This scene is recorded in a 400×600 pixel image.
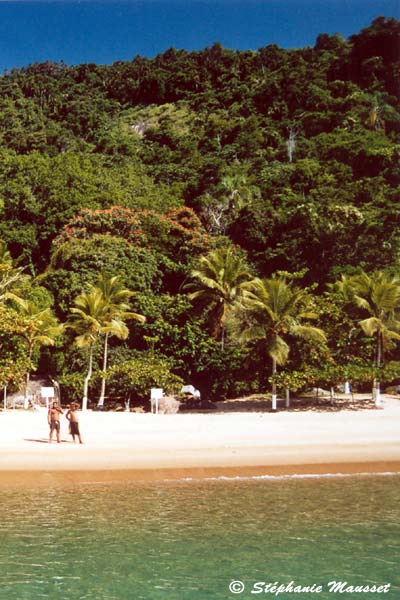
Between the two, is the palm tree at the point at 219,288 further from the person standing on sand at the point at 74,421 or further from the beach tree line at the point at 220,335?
the person standing on sand at the point at 74,421

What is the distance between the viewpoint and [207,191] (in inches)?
1751

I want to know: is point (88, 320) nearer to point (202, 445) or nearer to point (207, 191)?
point (202, 445)

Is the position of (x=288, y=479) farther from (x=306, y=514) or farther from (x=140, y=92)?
(x=140, y=92)

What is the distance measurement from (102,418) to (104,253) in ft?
40.1

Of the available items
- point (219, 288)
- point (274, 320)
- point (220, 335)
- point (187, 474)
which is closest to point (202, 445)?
point (187, 474)

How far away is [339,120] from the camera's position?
186 feet

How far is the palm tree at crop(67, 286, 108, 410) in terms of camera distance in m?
26.2

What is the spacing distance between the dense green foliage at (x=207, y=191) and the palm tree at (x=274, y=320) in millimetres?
900

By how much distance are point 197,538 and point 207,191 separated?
36.1m

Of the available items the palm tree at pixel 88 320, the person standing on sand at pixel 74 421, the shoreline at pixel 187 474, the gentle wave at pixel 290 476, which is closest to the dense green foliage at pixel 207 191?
the palm tree at pixel 88 320

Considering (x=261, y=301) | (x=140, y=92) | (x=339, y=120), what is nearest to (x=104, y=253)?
(x=261, y=301)

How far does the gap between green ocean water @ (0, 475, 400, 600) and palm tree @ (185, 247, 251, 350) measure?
15.0 meters

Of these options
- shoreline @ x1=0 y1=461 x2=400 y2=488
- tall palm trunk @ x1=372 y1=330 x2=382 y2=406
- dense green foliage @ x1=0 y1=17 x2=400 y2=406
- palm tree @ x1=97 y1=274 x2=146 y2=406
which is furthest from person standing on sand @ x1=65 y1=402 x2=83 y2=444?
tall palm trunk @ x1=372 y1=330 x2=382 y2=406

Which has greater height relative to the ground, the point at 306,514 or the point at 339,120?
the point at 339,120
